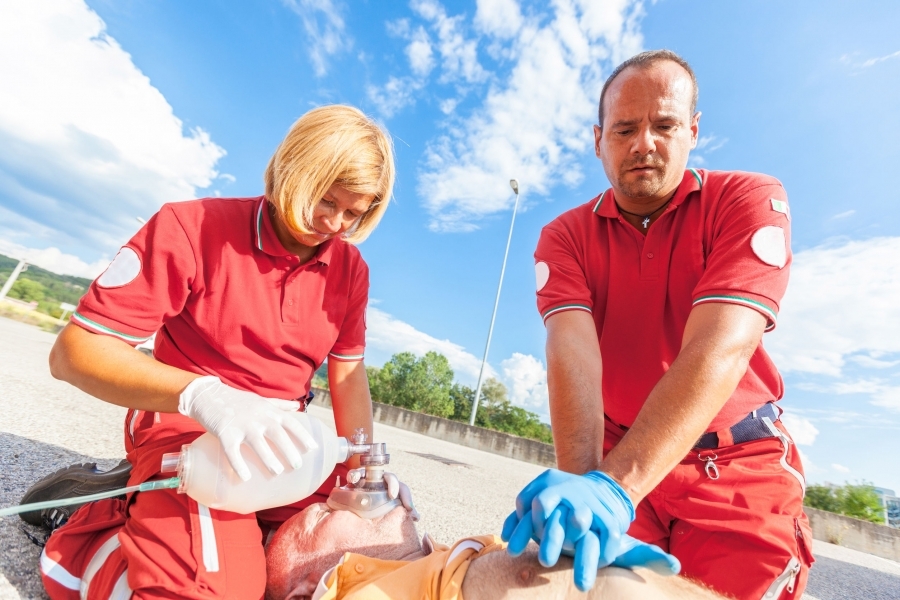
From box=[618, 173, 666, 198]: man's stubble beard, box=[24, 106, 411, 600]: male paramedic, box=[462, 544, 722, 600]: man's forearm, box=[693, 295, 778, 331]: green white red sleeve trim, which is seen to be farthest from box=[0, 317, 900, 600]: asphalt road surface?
box=[618, 173, 666, 198]: man's stubble beard

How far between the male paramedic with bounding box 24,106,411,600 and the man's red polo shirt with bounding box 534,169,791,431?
855 mm

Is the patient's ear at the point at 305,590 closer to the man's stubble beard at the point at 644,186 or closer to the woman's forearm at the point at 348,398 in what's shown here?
the woman's forearm at the point at 348,398

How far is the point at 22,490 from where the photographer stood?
186 cm

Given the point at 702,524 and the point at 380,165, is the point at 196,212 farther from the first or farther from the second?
the point at 702,524

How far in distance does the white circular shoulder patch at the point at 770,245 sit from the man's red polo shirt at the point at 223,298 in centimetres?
142

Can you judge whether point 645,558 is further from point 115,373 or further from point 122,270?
point 122,270

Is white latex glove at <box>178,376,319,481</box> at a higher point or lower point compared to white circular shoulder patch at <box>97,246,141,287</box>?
lower

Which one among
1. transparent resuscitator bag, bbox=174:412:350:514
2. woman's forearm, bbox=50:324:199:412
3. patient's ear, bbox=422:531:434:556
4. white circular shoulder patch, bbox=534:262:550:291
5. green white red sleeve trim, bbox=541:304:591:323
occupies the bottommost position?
patient's ear, bbox=422:531:434:556

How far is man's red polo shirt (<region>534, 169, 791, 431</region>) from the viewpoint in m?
1.60

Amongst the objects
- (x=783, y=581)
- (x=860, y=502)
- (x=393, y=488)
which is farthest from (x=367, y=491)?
(x=860, y=502)

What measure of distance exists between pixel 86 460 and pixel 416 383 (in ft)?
120

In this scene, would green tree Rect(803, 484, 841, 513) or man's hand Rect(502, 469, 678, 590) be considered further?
green tree Rect(803, 484, 841, 513)

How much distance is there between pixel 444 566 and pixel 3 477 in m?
2.04

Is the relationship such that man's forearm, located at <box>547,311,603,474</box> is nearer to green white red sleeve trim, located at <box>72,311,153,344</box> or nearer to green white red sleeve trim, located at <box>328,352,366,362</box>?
green white red sleeve trim, located at <box>328,352,366,362</box>
